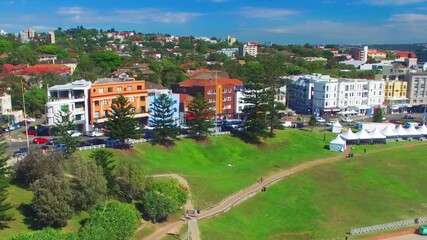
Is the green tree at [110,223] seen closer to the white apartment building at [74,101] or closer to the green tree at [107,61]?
the white apartment building at [74,101]

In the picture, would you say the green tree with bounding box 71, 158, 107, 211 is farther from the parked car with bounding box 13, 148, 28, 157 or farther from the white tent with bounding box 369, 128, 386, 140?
the white tent with bounding box 369, 128, 386, 140

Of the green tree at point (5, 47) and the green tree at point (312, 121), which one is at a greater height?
the green tree at point (5, 47)

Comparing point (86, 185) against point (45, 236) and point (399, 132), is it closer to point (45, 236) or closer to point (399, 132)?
point (45, 236)

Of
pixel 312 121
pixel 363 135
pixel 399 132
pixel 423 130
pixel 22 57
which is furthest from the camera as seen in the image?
pixel 22 57

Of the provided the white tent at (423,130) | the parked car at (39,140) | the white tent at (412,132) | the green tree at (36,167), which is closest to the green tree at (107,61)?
the parked car at (39,140)

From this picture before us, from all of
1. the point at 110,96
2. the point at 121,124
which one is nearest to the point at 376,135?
the point at 121,124

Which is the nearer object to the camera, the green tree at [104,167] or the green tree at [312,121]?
the green tree at [104,167]
